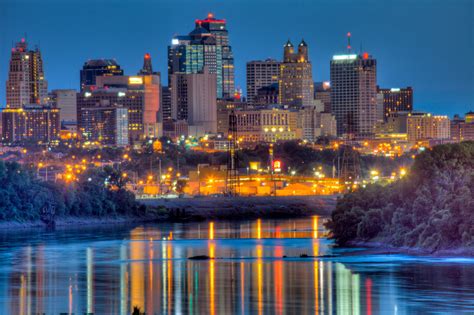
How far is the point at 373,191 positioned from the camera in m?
98.1

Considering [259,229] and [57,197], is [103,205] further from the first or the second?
[259,229]

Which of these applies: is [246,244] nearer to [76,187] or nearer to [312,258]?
[312,258]

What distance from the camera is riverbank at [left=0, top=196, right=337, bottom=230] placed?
138375mm

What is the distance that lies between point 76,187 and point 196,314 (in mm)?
78301

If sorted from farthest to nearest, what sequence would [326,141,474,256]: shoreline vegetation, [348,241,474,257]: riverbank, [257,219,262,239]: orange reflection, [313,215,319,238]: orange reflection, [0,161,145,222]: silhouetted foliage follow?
1. [0,161,145,222]: silhouetted foliage
2. [257,219,262,239]: orange reflection
3. [313,215,319,238]: orange reflection
4. [326,141,474,256]: shoreline vegetation
5. [348,241,474,257]: riverbank

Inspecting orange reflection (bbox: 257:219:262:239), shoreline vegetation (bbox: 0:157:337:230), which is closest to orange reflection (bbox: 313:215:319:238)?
orange reflection (bbox: 257:219:262:239)


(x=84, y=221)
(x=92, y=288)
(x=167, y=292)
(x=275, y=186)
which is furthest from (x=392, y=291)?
(x=275, y=186)

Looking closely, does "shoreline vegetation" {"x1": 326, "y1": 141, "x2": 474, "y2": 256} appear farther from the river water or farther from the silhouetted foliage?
the silhouetted foliage

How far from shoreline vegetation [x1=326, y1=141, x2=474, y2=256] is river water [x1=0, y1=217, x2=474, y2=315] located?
210 cm

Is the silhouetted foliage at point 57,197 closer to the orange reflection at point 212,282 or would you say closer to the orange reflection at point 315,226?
the orange reflection at point 315,226

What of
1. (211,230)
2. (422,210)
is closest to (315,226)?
(211,230)

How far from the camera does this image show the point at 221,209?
15012 cm

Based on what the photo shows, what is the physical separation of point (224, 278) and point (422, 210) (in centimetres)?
1810

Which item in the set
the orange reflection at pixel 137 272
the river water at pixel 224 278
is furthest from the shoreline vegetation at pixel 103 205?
the river water at pixel 224 278
